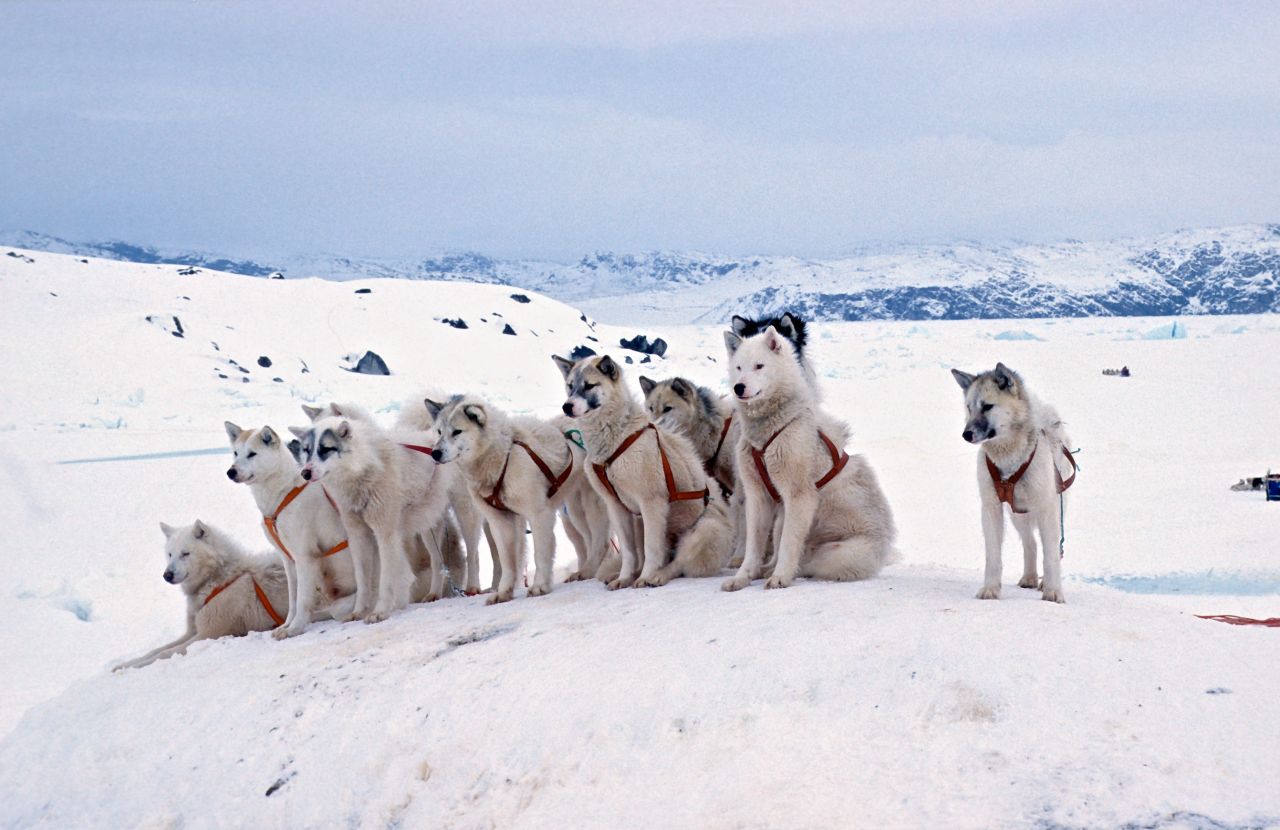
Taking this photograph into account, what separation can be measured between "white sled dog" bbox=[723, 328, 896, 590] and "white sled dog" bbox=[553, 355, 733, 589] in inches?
19.9

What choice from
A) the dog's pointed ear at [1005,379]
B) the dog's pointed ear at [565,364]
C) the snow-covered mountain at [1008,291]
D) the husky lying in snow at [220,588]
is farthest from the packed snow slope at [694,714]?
the snow-covered mountain at [1008,291]

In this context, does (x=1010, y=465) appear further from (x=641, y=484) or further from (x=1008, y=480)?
(x=641, y=484)

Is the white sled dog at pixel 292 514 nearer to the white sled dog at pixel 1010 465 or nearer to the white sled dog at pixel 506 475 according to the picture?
the white sled dog at pixel 506 475

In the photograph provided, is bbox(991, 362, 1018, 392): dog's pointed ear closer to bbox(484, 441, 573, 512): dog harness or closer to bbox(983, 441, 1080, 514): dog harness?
bbox(983, 441, 1080, 514): dog harness

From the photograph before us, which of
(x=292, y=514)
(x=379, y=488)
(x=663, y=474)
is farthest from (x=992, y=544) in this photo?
(x=292, y=514)

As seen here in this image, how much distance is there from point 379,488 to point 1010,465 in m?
3.61

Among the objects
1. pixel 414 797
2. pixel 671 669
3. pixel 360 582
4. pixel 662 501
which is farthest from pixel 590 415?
pixel 414 797

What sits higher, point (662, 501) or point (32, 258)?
point (32, 258)

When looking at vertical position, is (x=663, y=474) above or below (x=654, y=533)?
above

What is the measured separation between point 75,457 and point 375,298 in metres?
24.6

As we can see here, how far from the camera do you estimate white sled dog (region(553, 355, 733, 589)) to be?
233 inches

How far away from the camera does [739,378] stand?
5.53 m

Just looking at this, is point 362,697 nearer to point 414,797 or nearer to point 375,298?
point 414,797

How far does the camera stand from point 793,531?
539 centimetres
